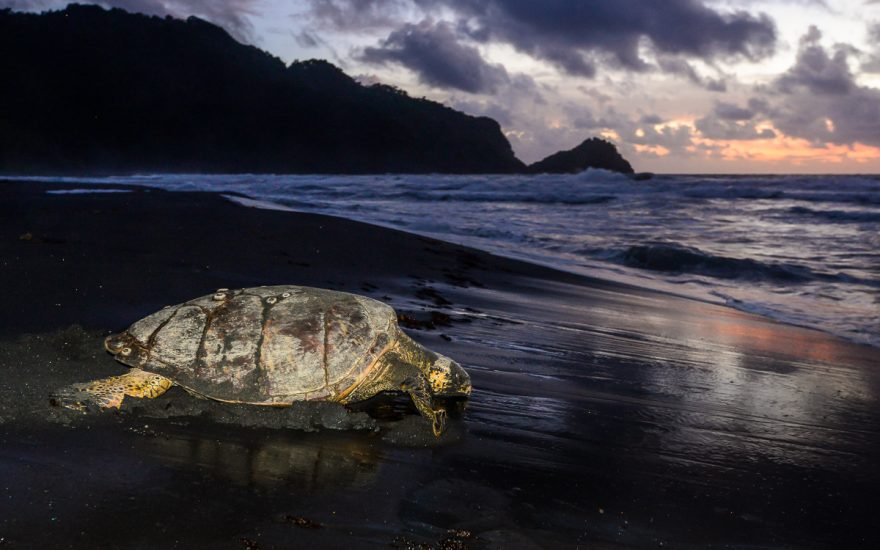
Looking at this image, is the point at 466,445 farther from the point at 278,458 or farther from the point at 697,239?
the point at 697,239

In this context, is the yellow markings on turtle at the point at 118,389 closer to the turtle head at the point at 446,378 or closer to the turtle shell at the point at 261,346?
the turtle shell at the point at 261,346

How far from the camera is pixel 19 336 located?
4.45m

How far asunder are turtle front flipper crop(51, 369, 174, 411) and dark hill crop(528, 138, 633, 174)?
124166 mm

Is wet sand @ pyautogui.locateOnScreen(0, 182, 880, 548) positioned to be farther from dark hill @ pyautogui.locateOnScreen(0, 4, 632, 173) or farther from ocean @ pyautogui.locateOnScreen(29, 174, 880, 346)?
dark hill @ pyautogui.locateOnScreen(0, 4, 632, 173)

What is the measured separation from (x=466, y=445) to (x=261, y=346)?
133 centimetres

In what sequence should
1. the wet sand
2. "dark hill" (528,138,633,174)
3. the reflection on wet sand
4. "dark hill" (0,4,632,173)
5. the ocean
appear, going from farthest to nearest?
"dark hill" (528,138,633,174) → "dark hill" (0,4,632,173) → the ocean → the reflection on wet sand → the wet sand

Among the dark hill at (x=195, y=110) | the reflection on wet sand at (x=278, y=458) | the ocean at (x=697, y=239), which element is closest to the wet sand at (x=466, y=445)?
the reflection on wet sand at (x=278, y=458)

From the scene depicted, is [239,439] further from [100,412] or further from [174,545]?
[174,545]

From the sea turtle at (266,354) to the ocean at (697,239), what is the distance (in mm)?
7075

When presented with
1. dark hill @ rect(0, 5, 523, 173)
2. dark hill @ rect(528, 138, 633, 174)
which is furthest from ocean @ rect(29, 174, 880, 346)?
dark hill @ rect(528, 138, 633, 174)

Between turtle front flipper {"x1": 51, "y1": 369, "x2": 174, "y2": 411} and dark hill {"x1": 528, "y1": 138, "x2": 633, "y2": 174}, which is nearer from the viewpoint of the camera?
turtle front flipper {"x1": 51, "y1": 369, "x2": 174, "y2": 411}

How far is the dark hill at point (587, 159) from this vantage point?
12619cm

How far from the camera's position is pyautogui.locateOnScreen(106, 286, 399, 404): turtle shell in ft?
11.9

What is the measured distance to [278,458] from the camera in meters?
3.26
